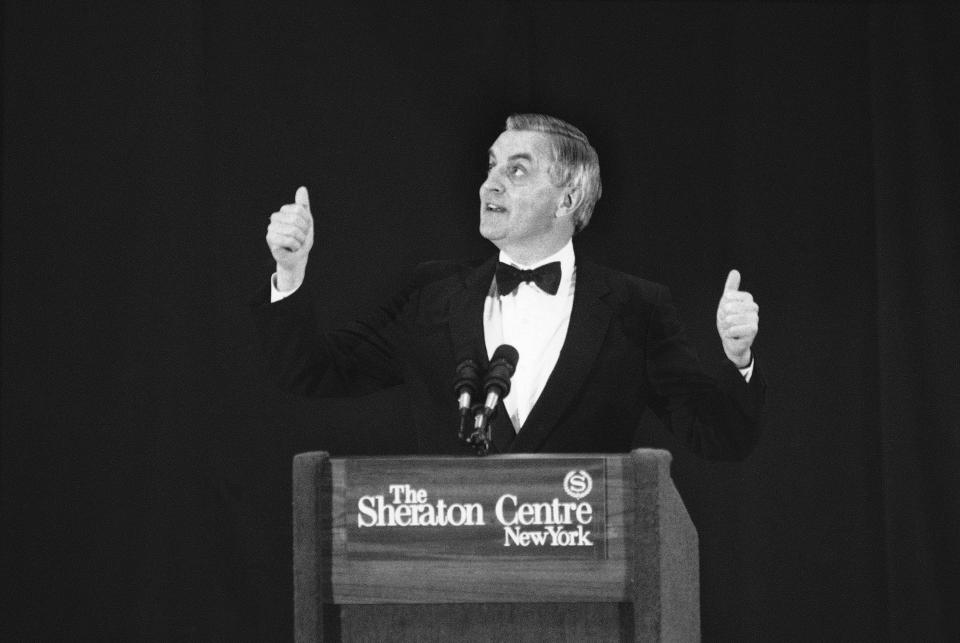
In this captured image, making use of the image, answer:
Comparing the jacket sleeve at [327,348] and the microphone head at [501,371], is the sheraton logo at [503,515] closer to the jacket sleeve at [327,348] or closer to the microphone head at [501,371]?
the microphone head at [501,371]

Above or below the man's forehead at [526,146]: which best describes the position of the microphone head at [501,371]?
below

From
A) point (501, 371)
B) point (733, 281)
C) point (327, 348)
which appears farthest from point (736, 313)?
point (327, 348)

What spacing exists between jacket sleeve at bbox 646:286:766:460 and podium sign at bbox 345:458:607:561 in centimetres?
94

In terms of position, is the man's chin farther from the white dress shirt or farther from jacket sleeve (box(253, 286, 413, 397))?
jacket sleeve (box(253, 286, 413, 397))

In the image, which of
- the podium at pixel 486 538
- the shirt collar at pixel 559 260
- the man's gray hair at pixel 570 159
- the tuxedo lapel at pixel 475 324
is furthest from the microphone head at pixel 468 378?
the man's gray hair at pixel 570 159

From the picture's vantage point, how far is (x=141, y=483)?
324 cm

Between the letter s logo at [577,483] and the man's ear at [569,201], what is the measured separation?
122 centimetres

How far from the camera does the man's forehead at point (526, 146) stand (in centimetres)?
281

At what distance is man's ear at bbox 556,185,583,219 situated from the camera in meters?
2.83

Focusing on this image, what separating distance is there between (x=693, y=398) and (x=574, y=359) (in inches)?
12.9

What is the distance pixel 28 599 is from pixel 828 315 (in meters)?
2.43

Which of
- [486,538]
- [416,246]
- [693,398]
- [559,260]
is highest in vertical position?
[416,246]

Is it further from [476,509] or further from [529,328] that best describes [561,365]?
[476,509]

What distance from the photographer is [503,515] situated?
1.70 meters
